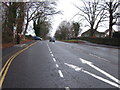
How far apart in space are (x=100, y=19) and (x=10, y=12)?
1213 inches

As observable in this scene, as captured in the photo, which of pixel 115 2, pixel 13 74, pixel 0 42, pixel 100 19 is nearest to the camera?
pixel 13 74

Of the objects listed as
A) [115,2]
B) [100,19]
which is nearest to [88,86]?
[115,2]

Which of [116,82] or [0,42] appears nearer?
[116,82]

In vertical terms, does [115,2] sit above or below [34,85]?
above

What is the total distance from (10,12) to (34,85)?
74.9 feet

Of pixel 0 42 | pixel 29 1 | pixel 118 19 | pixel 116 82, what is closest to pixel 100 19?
pixel 118 19

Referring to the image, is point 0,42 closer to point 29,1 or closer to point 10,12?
point 10,12

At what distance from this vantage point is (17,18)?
2847 cm

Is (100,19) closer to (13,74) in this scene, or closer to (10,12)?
(10,12)

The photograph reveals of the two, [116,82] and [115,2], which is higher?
[115,2]

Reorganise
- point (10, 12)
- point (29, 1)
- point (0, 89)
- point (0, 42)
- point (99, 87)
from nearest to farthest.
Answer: point (0, 89) → point (99, 87) → point (0, 42) → point (10, 12) → point (29, 1)

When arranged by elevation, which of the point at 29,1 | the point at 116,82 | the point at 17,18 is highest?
the point at 29,1

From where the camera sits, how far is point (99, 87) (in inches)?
239

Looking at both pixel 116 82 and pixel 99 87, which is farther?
pixel 116 82
